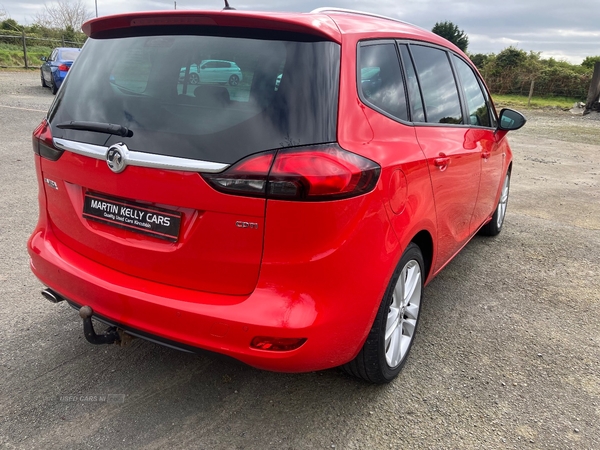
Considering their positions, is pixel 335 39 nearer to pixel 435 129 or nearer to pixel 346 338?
pixel 435 129

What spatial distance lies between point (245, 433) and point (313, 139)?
1.34 meters

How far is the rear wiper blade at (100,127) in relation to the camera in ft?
6.91

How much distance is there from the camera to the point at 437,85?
3176 millimetres

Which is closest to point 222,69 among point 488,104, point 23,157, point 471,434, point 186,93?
point 186,93

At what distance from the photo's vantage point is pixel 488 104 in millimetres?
4285

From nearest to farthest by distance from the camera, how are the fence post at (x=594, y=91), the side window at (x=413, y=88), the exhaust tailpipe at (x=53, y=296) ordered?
1. the exhaust tailpipe at (x=53, y=296)
2. the side window at (x=413, y=88)
3. the fence post at (x=594, y=91)

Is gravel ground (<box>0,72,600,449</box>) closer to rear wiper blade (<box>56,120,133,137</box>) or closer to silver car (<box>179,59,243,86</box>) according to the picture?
rear wiper blade (<box>56,120,133,137</box>)

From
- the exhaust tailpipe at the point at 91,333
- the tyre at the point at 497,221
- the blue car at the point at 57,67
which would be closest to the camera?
the exhaust tailpipe at the point at 91,333

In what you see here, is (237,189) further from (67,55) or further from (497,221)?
(67,55)

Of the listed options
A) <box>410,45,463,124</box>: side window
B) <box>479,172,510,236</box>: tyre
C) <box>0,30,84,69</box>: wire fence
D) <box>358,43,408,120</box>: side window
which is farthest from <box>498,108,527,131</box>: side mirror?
<box>0,30,84,69</box>: wire fence

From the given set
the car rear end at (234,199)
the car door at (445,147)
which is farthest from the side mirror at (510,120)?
the car rear end at (234,199)

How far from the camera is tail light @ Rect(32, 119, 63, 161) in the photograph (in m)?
2.36

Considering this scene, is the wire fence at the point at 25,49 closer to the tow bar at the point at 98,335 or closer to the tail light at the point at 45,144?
the tail light at the point at 45,144

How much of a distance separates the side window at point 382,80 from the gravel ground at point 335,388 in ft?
4.35
